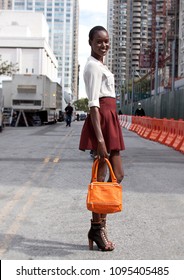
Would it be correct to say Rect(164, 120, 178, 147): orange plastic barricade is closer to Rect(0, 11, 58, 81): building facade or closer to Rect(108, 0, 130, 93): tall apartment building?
Rect(0, 11, 58, 81): building facade

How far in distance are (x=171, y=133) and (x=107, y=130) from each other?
16.2 metres

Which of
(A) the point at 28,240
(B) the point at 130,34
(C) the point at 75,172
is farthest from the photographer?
(B) the point at 130,34

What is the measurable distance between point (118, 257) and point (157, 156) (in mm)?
11498

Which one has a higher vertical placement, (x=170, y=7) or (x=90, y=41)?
(x=170, y=7)

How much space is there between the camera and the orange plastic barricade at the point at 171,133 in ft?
66.3

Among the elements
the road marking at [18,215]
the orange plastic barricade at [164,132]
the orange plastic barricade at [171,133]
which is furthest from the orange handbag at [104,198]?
the orange plastic barricade at [164,132]

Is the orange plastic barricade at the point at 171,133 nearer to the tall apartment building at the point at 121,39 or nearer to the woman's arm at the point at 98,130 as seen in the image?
the woman's arm at the point at 98,130

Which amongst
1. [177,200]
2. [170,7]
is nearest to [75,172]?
[177,200]

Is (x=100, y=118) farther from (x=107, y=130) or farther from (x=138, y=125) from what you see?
(x=138, y=125)

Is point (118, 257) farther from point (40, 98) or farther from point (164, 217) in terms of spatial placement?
point (40, 98)

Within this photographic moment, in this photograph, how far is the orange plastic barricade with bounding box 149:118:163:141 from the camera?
79.1 feet

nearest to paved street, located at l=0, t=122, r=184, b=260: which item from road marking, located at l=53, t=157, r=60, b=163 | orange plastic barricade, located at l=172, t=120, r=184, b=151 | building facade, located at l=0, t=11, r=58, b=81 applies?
road marking, located at l=53, t=157, r=60, b=163

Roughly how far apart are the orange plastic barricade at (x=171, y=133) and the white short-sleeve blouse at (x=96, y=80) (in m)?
14.8

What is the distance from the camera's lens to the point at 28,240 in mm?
5941
